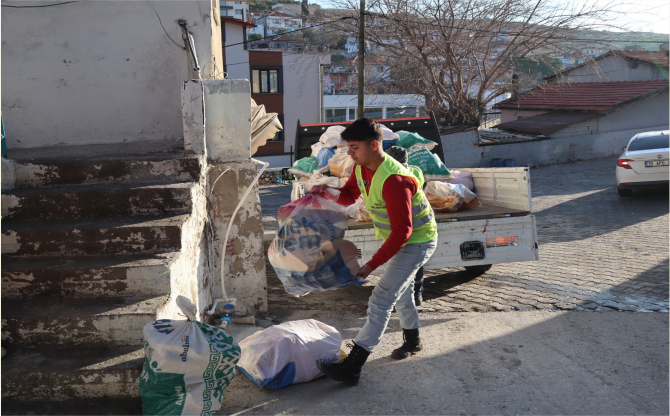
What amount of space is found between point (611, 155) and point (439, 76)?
7.85 m

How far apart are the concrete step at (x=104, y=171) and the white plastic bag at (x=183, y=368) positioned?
1.60 metres

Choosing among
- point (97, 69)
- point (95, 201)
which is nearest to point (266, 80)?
point (97, 69)

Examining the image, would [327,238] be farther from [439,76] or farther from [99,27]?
[439,76]

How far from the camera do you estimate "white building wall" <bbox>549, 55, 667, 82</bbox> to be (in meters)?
25.8

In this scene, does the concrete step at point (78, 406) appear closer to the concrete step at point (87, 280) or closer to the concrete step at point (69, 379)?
the concrete step at point (69, 379)

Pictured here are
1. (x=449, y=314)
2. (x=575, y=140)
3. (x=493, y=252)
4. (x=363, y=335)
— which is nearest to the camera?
(x=363, y=335)

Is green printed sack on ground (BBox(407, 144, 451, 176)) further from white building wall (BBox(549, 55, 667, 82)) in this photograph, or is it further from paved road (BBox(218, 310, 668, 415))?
white building wall (BBox(549, 55, 667, 82))

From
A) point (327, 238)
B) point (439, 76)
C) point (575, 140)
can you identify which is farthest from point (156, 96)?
point (575, 140)

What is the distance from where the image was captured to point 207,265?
14.7 feet

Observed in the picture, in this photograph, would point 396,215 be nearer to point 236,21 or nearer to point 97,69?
point 97,69

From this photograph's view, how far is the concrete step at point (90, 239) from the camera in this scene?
12.5 ft

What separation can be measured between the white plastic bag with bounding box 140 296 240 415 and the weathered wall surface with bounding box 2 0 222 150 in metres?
3.44

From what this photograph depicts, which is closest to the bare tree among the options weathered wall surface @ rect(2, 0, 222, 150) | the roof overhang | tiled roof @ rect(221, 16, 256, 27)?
the roof overhang

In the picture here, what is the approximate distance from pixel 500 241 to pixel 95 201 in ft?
12.5
